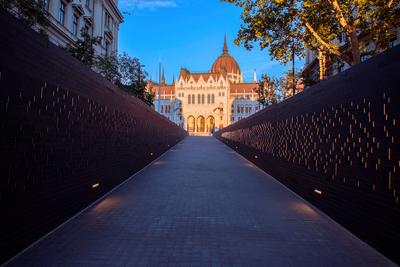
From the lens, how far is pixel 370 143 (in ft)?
13.9

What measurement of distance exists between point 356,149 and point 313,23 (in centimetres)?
1124

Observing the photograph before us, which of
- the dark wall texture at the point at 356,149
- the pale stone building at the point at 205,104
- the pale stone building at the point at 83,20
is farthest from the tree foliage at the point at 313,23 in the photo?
the pale stone building at the point at 205,104

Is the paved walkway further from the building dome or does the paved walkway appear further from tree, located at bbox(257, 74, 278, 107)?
the building dome

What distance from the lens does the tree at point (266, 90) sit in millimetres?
31578

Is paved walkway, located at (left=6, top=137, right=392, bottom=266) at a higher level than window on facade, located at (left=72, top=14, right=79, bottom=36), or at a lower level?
lower

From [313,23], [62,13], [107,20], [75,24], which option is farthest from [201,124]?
[313,23]

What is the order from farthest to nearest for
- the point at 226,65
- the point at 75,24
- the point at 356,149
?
the point at 226,65, the point at 75,24, the point at 356,149

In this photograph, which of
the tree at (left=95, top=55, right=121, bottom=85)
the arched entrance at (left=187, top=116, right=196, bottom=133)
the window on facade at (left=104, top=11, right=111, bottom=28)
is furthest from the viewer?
the arched entrance at (left=187, top=116, right=196, bottom=133)

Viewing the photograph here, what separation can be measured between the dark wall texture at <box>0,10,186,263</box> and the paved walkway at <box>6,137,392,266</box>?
41cm

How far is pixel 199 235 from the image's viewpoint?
437cm

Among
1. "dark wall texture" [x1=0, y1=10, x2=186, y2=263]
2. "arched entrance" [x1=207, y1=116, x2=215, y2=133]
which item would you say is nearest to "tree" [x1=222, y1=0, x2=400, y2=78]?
"dark wall texture" [x1=0, y1=10, x2=186, y2=263]

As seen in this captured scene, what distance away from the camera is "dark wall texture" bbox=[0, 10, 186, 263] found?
3.49 metres

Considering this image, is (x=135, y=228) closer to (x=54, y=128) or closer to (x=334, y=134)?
(x=54, y=128)

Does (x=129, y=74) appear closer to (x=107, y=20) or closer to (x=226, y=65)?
(x=107, y=20)
